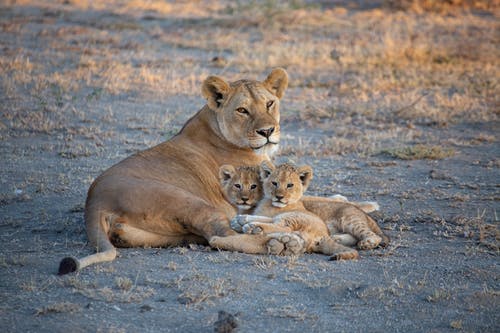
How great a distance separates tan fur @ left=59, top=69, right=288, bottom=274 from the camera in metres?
5.75

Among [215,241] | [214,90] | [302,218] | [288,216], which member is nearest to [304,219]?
[302,218]

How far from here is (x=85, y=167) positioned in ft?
29.6

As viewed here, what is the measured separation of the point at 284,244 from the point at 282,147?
448cm

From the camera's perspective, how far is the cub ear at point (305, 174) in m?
6.41

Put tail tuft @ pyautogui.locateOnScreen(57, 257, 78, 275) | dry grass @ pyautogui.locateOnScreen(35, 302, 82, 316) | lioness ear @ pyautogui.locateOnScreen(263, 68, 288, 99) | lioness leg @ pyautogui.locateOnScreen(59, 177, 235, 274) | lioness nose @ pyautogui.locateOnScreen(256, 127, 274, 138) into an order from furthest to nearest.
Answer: lioness ear @ pyautogui.locateOnScreen(263, 68, 288, 99) → lioness nose @ pyautogui.locateOnScreen(256, 127, 274, 138) → lioness leg @ pyautogui.locateOnScreen(59, 177, 235, 274) → tail tuft @ pyautogui.locateOnScreen(57, 257, 78, 275) → dry grass @ pyautogui.locateOnScreen(35, 302, 82, 316)

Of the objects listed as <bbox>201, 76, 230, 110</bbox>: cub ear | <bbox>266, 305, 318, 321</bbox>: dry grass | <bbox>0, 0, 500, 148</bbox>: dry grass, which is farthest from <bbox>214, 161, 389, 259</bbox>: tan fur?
<bbox>0, 0, 500, 148</bbox>: dry grass

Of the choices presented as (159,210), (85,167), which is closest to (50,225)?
(159,210)

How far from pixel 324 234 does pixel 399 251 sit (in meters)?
0.65

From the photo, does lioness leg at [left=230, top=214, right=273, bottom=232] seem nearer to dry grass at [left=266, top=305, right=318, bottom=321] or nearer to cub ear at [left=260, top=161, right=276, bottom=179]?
cub ear at [left=260, top=161, right=276, bottom=179]

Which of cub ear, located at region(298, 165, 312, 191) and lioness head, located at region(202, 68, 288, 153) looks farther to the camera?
lioness head, located at region(202, 68, 288, 153)

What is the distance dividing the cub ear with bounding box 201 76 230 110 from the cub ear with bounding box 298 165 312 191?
105 centimetres

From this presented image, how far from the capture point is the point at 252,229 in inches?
231

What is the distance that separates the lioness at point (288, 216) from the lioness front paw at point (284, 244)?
1.3 inches

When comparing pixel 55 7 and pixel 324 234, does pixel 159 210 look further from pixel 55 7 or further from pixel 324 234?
pixel 55 7
